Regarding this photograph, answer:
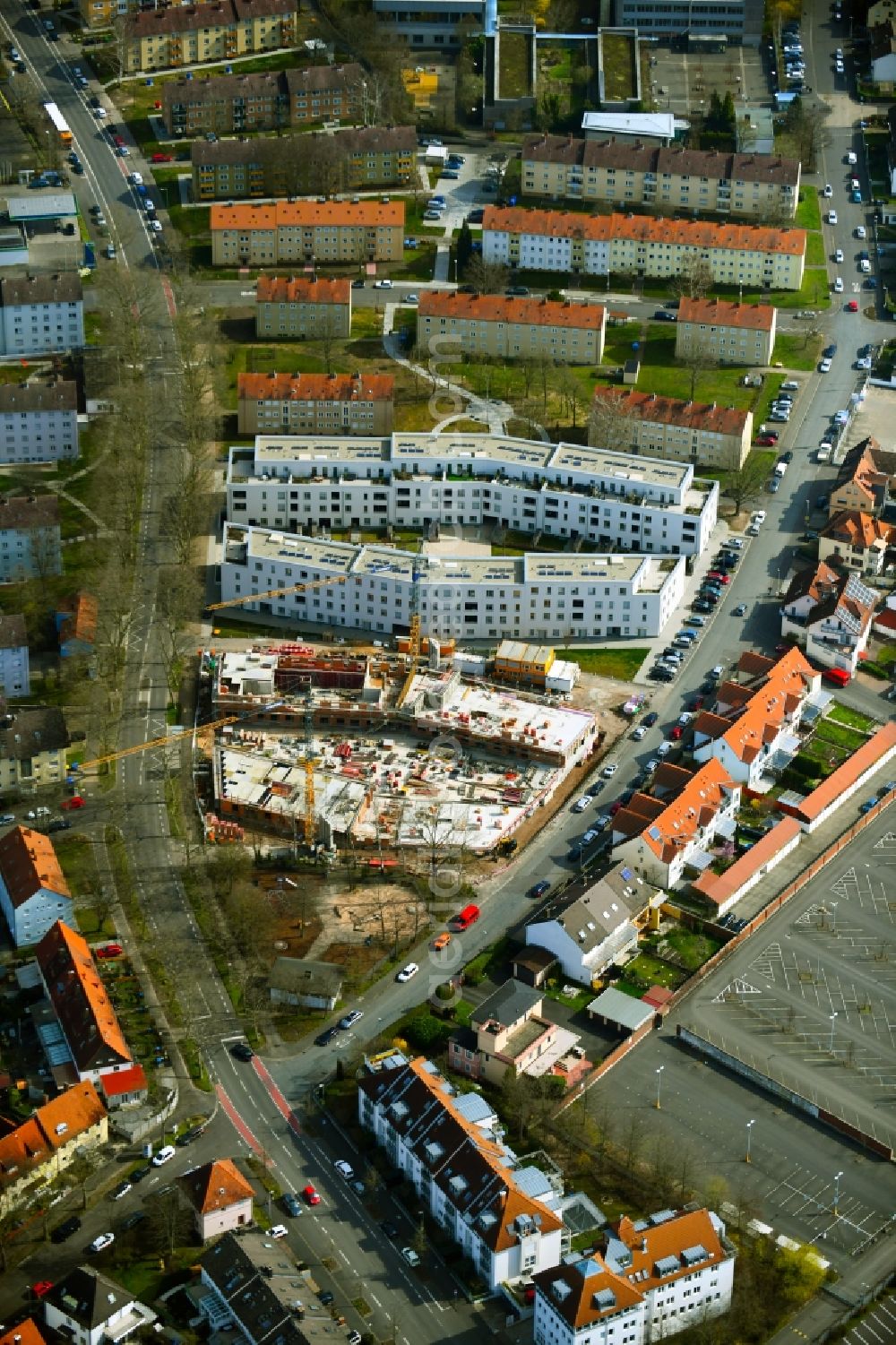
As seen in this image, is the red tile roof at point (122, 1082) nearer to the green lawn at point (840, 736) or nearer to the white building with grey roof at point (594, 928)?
the white building with grey roof at point (594, 928)

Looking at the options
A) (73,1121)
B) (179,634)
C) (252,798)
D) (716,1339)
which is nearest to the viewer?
(716,1339)

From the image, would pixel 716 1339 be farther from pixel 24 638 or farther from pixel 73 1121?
pixel 24 638

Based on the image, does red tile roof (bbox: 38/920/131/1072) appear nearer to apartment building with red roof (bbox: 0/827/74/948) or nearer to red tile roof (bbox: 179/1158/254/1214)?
apartment building with red roof (bbox: 0/827/74/948)

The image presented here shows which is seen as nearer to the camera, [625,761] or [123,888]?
[123,888]

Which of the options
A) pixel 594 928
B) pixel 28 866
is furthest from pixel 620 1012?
pixel 28 866

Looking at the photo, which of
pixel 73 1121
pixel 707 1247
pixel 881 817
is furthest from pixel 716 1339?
pixel 881 817

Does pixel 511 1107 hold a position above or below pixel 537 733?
below

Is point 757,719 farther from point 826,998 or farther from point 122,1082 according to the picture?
point 122,1082
